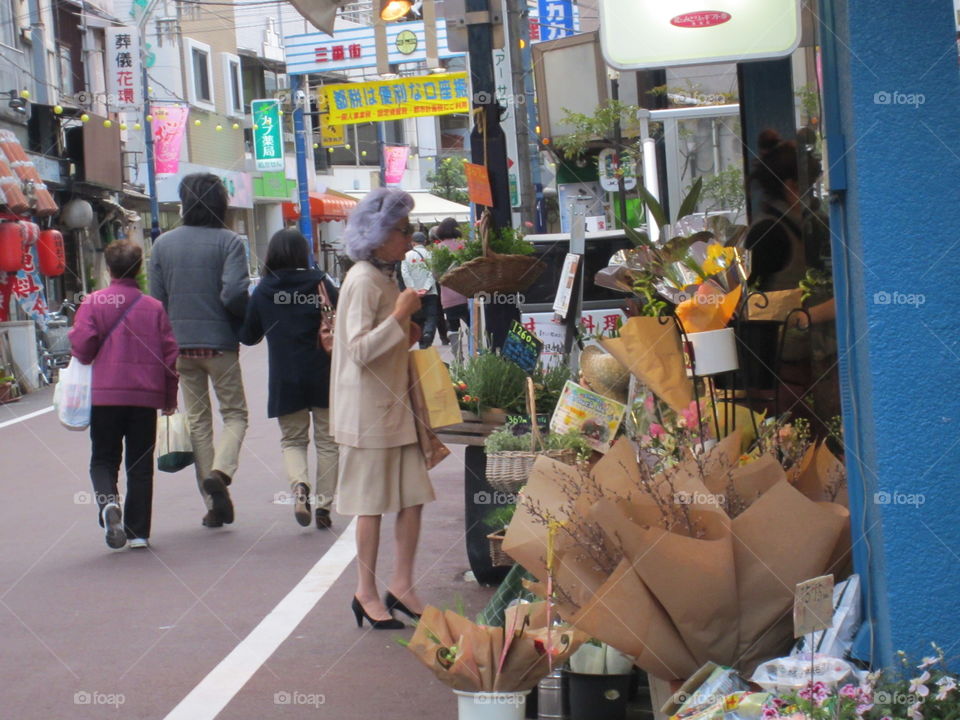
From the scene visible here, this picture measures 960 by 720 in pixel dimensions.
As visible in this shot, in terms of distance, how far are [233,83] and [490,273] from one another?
4017 cm

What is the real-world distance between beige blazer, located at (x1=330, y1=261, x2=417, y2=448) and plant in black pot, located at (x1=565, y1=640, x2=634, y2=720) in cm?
184

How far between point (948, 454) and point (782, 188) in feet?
11.2

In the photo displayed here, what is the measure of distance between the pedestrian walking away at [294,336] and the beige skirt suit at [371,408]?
230cm

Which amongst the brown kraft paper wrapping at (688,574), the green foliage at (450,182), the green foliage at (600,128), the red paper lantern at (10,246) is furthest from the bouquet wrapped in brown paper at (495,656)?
the green foliage at (450,182)

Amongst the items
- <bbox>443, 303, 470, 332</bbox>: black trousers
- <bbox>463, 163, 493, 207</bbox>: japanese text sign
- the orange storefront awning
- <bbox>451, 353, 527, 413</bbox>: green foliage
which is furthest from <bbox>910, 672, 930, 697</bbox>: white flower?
the orange storefront awning

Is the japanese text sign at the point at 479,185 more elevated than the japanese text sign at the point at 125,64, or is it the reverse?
the japanese text sign at the point at 125,64

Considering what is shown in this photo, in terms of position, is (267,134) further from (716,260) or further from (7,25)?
(716,260)

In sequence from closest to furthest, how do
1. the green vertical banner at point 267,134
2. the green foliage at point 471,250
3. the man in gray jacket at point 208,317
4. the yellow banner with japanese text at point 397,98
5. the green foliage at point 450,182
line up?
the green foliage at point 471,250, the man in gray jacket at point 208,317, the yellow banner with japanese text at point 397,98, the green vertical banner at point 267,134, the green foliage at point 450,182

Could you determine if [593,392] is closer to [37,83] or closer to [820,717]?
[820,717]

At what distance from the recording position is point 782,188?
6.82 meters

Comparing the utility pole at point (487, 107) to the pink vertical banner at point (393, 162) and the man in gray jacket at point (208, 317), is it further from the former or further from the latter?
the pink vertical banner at point (393, 162)

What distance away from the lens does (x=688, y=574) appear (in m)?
3.71

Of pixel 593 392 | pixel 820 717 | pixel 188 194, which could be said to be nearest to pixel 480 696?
pixel 820 717

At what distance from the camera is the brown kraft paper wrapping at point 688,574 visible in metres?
3.71
